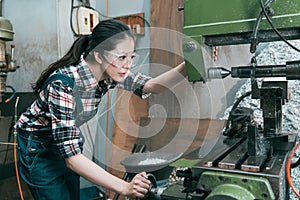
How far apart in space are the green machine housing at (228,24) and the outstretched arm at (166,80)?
1.44 ft

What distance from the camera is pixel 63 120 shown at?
99cm

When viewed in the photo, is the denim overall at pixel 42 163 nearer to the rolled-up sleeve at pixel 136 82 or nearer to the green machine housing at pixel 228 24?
the rolled-up sleeve at pixel 136 82

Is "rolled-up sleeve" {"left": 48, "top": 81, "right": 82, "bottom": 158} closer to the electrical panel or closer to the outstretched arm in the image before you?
the outstretched arm

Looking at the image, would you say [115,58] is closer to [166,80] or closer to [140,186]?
[166,80]

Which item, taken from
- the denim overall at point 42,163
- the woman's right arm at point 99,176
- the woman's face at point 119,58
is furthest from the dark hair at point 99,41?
the woman's right arm at point 99,176

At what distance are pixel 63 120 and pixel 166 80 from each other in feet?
1.68

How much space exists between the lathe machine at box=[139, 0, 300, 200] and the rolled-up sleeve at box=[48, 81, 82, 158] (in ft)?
1.16

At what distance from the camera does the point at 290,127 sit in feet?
4.99

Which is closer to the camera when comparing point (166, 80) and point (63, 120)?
point (63, 120)

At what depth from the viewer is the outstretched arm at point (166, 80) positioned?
1274mm

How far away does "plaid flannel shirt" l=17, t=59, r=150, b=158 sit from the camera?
3.26ft

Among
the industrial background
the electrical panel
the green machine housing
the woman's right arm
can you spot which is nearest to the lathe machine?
the green machine housing

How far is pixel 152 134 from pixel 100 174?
40.3 inches

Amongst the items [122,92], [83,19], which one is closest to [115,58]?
[122,92]
